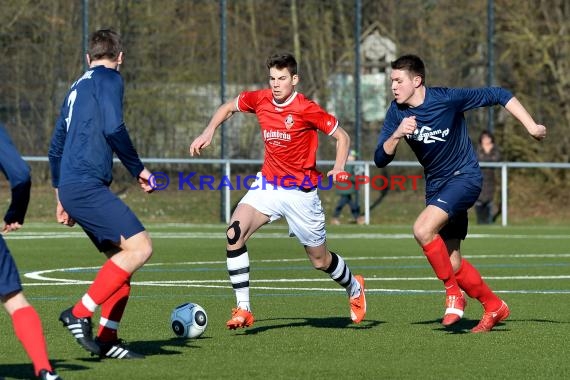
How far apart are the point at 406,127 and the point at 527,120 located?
3.34 feet

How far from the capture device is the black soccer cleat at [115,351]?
826 cm

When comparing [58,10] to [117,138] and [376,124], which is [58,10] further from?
[117,138]

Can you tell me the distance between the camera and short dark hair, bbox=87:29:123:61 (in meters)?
8.27

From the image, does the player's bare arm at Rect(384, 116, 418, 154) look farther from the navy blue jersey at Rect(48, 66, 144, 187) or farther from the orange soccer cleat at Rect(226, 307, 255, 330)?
the navy blue jersey at Rect(48, 66, 144, 187)

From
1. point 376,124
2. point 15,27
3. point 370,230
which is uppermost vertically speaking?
point 15,27

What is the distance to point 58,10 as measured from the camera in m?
26.2

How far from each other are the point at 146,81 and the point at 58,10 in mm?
2251

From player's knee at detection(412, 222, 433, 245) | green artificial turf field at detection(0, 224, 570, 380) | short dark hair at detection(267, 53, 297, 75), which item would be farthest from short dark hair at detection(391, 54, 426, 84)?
green artificial turf field at detection(0, 224, 570, 380)

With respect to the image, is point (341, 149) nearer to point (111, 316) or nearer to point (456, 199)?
point (456, 199)

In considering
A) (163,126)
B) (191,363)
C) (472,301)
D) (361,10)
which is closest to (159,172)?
(163,126)

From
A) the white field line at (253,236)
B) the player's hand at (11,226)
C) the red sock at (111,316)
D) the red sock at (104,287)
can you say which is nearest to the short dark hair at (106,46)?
the red sock at (104,287)

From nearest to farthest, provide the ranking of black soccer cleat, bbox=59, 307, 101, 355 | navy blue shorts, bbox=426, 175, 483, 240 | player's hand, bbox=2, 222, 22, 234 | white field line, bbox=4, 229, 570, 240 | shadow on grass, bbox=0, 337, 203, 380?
player's hand, bbox=2, 222, 22, 234
shadow on grass, bbox=0, 337, 203, 380
black soccer cleat, bbox=59, 307, 101, 355
navy blue shorts, bbox=426, 175, 483, 240
white field line, bbox=4, 229, 570, 240

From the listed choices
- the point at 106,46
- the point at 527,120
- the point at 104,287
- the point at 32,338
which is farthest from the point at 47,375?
the point at 527,120

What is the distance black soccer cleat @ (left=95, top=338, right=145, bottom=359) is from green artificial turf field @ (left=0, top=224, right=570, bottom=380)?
0.24 ft
